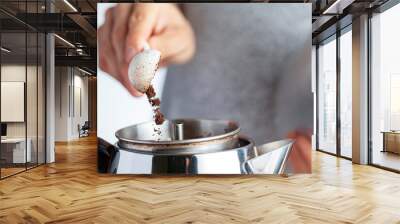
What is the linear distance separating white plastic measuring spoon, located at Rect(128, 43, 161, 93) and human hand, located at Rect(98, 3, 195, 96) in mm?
63

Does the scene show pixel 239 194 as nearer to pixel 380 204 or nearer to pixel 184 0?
pixel 380 204

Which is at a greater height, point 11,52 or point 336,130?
point 11,52

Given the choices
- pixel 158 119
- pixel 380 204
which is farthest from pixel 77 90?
pixel 380 204

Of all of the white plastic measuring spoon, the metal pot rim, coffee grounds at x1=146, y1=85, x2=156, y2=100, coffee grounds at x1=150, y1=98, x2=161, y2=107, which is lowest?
the metal pot rim

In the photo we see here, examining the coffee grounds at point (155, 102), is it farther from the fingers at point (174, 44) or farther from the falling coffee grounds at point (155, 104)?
the fingers at point (174, 44)

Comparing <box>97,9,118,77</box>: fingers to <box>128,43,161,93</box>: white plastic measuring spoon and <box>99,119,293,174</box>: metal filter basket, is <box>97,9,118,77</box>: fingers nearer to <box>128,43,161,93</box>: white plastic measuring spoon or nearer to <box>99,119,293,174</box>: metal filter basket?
<box>128,43,161,93</box>: white plastic measuring spoon

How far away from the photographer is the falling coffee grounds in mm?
5805

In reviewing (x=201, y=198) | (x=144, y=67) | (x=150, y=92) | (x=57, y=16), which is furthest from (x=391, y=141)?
(x=57, y=16)

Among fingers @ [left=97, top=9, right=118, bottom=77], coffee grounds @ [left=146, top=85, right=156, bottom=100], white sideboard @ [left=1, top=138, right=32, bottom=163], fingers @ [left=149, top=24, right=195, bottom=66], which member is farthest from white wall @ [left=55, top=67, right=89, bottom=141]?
fingers @ [left=149, top=24, right=195, bottom=66]

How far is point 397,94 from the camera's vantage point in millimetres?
6586

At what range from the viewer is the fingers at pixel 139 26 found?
5.86 meters

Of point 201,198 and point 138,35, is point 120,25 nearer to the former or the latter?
point 138,35

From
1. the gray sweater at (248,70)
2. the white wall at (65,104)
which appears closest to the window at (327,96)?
the gray sweater at (248,70)

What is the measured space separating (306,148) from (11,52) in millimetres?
5049
